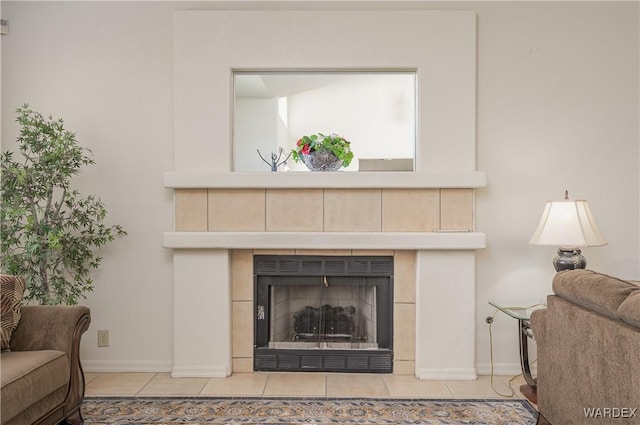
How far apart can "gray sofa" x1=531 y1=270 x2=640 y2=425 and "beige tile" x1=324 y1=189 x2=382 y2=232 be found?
1192 mm

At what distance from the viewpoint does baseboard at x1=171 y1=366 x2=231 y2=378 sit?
3.13m

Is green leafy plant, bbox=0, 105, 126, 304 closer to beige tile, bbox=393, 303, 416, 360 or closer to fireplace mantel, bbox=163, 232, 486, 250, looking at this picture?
fireplace mantel, bbox=163, 232, 486, 250

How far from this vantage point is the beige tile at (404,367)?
3.18m

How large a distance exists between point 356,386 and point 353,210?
111cm

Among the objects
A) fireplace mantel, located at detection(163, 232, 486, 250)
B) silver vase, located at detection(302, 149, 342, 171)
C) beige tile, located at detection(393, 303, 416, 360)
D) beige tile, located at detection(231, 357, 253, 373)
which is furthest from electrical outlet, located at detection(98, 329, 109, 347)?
beige tile, located at detection(393, 303, 416, 360)

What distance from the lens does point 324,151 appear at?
320 centimetres

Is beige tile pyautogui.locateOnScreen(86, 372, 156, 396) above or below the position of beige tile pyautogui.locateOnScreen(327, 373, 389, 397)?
below

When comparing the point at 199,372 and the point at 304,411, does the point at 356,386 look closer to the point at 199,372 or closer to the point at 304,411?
the point at 304,411

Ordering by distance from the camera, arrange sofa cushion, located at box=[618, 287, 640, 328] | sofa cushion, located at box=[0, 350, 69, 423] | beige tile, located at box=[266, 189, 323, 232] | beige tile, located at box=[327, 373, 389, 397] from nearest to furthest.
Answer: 1. sofa cushion, located at box=[618, 287, 640, 328]
2. sofa cushion, located at box=[0, 350, 69, 423]
3. beige tile, located at box=[327, 373, 389, 397]
4. beige tile, located at box=[266, 189, 323, 232]

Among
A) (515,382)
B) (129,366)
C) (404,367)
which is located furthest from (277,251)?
(515,382)

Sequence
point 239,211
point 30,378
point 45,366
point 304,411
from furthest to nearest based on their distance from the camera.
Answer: point 239,211 → point 304,411 → point 45,366 → point 30,378

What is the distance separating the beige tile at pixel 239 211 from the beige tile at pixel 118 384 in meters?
1.08

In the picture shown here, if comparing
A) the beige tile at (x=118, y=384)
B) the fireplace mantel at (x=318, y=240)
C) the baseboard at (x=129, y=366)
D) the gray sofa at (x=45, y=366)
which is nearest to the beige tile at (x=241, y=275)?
the fireplace mantel at (x=318, y=240)

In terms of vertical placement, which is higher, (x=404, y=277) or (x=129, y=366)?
(x=404, y=277)
